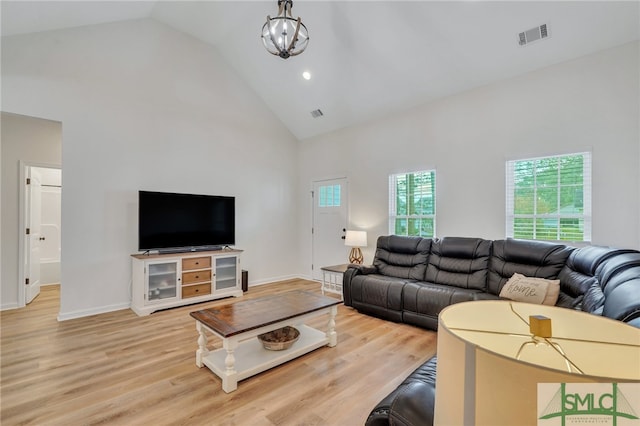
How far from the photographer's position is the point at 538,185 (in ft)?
11.6

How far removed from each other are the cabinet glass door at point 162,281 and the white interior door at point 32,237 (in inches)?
73.6

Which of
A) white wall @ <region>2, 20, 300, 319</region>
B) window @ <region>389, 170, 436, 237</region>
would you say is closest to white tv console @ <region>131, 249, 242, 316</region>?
white wall @ <region>2, 20, 300, 319</region>

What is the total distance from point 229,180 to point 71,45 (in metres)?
2.66

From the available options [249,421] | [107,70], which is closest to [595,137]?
[249,421]

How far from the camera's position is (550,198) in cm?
347

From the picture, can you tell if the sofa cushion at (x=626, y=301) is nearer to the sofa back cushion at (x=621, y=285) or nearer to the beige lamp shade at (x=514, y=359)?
the sofa back cushion at (x=621, y=285)

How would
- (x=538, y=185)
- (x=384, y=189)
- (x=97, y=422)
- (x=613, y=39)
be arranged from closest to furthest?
(x=97, y=422)
(x=613, y=39)
(x=538, y=185)
(x=384, y=189)

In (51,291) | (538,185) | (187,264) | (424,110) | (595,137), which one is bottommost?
(51,291)

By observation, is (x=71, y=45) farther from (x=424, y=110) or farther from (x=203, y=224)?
(x=424, y=110)

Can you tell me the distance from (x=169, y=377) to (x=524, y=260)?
356 cm

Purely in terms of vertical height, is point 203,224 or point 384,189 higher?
point 384,189

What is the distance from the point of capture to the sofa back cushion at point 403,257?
390 cm

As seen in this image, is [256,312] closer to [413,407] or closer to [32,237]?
[413,407]

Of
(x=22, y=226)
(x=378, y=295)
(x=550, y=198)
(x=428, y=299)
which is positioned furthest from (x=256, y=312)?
(x=22, y=226)
